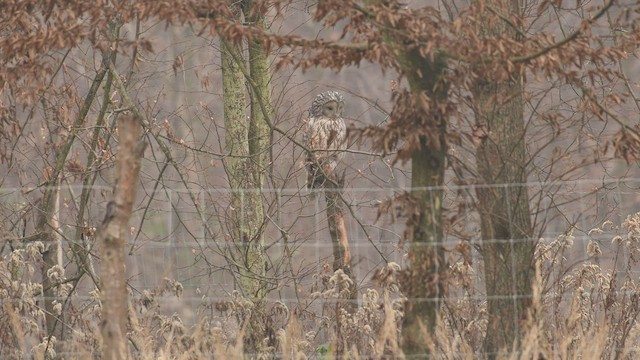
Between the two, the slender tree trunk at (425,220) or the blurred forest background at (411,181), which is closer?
the blurred forest background at (411,181)

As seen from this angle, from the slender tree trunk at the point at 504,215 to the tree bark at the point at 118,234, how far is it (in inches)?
99.1

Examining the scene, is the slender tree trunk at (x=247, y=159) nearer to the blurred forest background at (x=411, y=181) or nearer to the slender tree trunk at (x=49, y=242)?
the blurred forest background at (x=411, y=181)

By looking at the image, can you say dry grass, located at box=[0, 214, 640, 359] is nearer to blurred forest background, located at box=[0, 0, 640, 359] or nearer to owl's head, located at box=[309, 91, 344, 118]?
blurred forest background, located at box=[0, 0, 640, 359]

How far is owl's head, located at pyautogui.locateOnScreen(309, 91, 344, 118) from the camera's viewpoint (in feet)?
36.9

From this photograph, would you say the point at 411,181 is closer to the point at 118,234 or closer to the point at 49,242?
the point at 118,234

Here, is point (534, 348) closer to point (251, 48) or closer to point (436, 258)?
point (436, 258)

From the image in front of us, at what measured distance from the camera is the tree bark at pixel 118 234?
622cm

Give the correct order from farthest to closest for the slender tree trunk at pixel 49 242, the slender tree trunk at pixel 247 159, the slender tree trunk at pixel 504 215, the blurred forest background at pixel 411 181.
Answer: the slender tree trunk at pixel 247 159 → the slender tree trunk at pixel 49 242 → the slender tree trunk at pixel 504 215 → the blurred forest background at pixel 411 181

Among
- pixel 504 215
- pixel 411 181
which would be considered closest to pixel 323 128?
pixel 504 215

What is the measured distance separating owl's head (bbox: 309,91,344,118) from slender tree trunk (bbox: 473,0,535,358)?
3.19 meters

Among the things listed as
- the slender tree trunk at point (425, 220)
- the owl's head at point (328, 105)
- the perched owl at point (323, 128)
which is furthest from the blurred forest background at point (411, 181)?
the owl's head at point (328, 105)

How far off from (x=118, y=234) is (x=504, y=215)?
2.85m

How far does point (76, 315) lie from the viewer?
30.8ft

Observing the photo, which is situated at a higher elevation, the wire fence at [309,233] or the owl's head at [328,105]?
the owl's head at [328,105]
